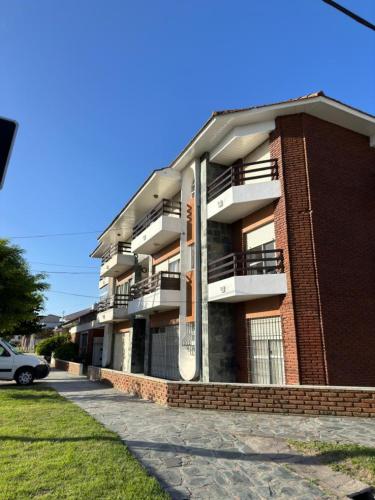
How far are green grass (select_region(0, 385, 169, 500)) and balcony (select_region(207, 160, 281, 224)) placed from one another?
8410mm

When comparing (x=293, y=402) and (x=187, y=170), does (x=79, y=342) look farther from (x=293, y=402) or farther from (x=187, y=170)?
(x=293, y=402)

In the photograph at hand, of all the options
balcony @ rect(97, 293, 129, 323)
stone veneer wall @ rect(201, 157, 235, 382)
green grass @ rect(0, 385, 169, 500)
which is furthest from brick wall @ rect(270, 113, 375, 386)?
balcony @ rect(97, 293, 129, 323)

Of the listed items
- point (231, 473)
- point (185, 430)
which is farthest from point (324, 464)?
point (185, 430)

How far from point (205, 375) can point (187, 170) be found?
9.23 m

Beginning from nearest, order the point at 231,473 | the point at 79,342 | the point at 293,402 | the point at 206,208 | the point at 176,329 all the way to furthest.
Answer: the point at 231,473, the point at 293,402, the point at 206,208, the point at 176,329, the point at 79,342

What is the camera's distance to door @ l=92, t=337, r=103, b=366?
3197 centimetres

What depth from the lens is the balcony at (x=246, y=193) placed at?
13.0 meters

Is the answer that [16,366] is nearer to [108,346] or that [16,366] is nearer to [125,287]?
[108,346]

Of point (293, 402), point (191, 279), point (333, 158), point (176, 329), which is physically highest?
point (333, 158)

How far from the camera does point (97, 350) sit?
107 feet

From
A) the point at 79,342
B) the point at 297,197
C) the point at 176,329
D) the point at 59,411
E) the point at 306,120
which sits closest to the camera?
the point at 59,411

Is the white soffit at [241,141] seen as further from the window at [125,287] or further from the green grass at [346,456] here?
the window at [125,287]

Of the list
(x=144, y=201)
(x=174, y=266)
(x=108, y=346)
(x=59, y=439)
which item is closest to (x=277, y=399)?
(x=59, y=439)

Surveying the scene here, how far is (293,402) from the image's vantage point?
9.16 metres
